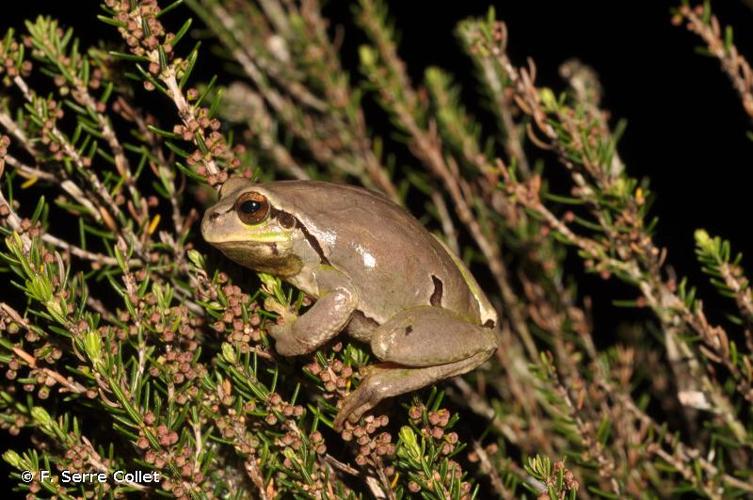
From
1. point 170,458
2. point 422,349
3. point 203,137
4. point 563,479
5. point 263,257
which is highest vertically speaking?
point 203,137

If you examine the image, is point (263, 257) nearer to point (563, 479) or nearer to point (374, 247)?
point (374, 247)

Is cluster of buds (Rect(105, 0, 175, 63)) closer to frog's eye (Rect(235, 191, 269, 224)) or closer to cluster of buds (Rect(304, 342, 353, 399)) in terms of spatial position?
frog's eye (Rect(235, 191, 269, 224))

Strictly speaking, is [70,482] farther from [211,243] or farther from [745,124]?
[745,124]

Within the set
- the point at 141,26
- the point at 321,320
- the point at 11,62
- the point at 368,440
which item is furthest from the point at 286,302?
the point at 11,62

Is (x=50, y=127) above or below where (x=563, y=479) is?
above

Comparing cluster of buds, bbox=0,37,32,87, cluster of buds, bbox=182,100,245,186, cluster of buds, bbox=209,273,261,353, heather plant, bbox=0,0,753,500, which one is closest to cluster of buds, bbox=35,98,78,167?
heather plant, bbox=0,0,753,500

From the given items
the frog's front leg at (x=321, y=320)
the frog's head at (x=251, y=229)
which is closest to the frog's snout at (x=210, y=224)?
the frog's head at (x=251, y=229)

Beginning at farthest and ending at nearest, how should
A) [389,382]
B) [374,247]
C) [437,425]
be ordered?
1. [374,247]
2. [389,382]
3. [437,425]
